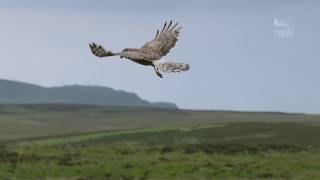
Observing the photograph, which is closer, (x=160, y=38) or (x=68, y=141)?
(x=160, y=38)

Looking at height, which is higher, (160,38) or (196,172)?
(160,38)

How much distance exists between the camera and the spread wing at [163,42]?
17.4 ft

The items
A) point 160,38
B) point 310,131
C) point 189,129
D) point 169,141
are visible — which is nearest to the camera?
point 160,38

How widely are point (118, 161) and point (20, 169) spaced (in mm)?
9380

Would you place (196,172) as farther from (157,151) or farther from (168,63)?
(168,63)

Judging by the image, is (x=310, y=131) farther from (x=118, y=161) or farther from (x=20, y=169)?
(x=20, y=169)

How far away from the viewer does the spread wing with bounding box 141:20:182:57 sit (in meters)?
5.29

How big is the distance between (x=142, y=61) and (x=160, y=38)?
2.97ft

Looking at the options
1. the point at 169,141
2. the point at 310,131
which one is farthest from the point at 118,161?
the point at 310,131

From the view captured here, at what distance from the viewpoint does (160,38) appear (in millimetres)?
5762

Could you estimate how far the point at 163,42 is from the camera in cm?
563

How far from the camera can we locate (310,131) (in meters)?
126

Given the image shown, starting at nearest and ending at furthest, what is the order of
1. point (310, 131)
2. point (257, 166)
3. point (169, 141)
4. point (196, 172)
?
point (196, 172)
point (257, 166)
point (169, 141)
point (310, 131)

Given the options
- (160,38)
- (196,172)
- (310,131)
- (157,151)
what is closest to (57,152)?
(157,151)
